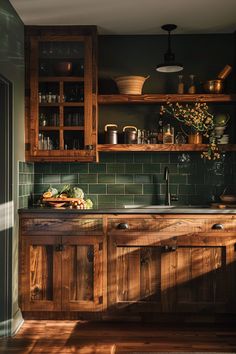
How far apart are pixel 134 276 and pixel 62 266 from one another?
23.6 inches

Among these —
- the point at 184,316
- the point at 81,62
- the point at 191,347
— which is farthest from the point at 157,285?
the point at 81,62

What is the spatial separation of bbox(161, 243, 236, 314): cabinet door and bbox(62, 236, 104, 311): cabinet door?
53 cm

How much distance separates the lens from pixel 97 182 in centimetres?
460

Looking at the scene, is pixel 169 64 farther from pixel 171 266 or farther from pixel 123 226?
pixel 171 266

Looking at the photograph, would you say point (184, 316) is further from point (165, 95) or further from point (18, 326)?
point (165, 95)

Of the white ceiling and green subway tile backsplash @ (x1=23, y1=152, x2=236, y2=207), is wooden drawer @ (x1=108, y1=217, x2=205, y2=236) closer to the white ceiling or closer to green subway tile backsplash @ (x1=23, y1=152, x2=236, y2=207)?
Answer: green subway tile backsplash @ (x1=23, y1=152, x2=236, y2=207)

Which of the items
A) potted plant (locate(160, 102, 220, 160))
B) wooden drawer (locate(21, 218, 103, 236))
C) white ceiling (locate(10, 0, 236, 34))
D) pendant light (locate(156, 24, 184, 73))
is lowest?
wooden drawer (locate(21, 218, 103, 236))

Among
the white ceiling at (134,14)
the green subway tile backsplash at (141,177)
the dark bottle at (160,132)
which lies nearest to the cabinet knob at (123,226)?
the green subway tile backsplash at (141,177)

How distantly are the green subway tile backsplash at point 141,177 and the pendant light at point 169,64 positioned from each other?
0.82 meters

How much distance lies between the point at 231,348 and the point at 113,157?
2055mm

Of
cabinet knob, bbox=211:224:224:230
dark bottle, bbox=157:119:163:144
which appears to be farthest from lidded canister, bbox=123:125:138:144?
cabinet knob, bbox=211:224:224:230

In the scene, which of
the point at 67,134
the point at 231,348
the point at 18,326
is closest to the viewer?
the point at 231,348

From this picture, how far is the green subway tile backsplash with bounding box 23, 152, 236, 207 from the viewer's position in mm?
4574

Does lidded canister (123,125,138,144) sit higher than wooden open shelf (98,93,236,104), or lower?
lower
